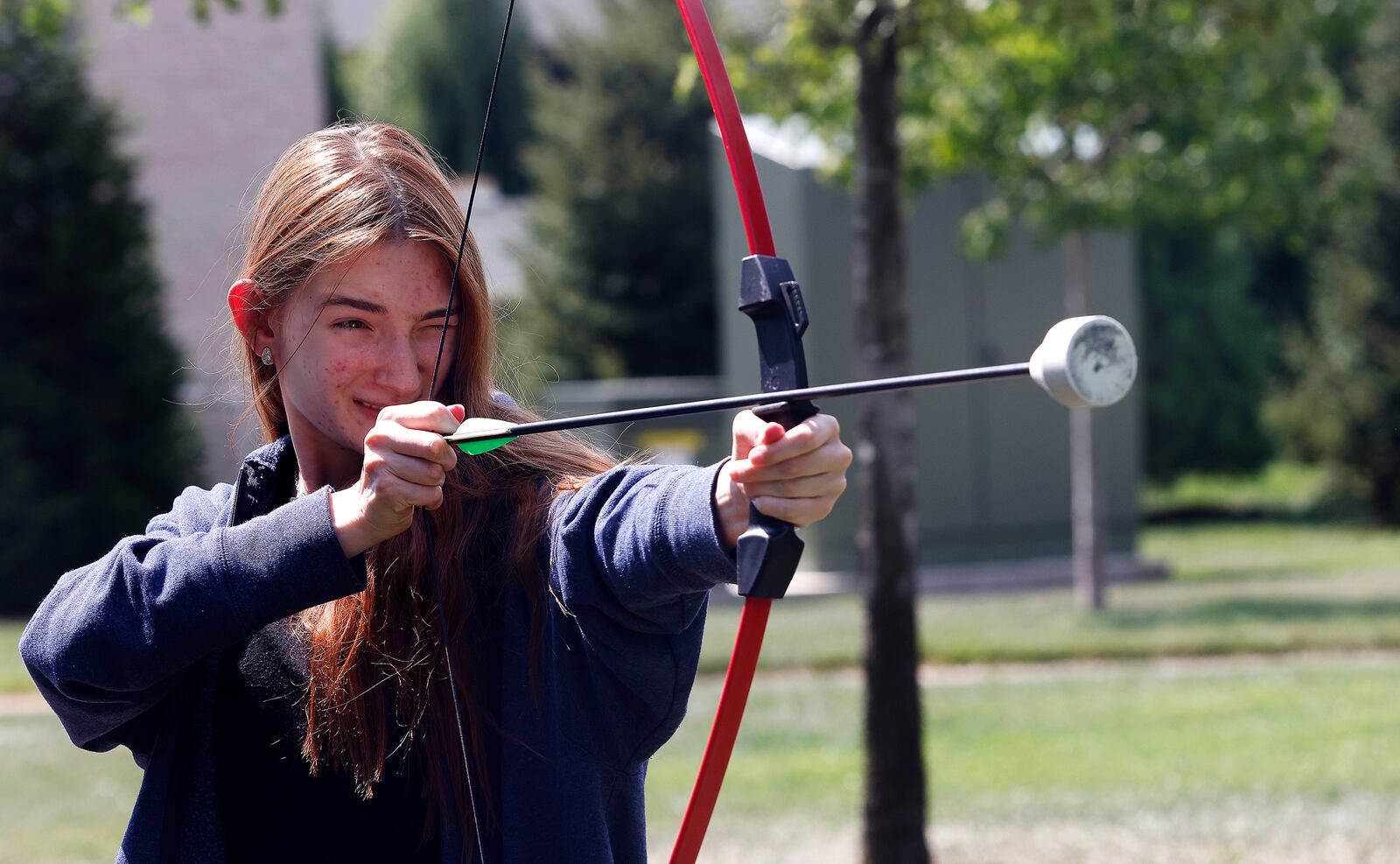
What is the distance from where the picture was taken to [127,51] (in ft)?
58.0

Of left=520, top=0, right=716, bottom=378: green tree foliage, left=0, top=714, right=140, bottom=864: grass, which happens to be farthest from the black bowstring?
left=520, top=0, right=716, bottom=378: green tree foliage

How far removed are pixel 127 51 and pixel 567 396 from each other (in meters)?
7.05

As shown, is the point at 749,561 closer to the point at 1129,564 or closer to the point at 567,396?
the point at 1129,564

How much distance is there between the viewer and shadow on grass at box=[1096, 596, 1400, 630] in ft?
31.3

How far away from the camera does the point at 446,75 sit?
30.7m

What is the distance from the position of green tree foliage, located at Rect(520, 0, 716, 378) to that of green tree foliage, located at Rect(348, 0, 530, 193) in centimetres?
645

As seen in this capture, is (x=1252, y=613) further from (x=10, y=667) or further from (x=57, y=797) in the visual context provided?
(x=10, y=667)

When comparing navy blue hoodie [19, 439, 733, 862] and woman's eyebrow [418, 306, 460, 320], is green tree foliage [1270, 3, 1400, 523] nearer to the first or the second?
woman's eyebrow [418, 306, 460, 320]

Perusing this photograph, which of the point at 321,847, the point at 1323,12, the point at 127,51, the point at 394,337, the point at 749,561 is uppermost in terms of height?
the point at 127,51

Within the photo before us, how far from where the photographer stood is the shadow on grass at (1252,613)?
31.3 ft

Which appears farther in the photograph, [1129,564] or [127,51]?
[127,51]

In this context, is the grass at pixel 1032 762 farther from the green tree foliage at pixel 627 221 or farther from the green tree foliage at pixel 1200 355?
the green tree foliage at pixel 627 221

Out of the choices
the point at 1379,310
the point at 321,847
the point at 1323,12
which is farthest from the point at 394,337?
the point at 1379,310

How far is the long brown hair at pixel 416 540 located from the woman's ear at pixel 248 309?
2cm
